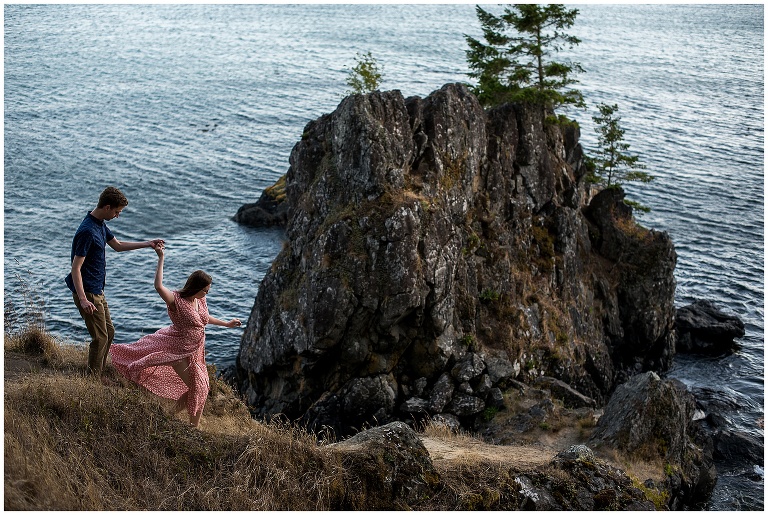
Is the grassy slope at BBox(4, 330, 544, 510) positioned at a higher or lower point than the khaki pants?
lower

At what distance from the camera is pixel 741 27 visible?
389 ft

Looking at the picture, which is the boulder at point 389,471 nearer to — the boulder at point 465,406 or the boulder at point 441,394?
the boulder at point 441,394

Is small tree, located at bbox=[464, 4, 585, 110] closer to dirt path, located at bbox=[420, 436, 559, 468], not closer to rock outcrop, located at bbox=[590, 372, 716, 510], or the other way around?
rock outcrop, located at bbox=[590, 372, 716, 510]

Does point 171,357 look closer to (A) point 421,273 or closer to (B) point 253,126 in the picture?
(A) point 421,273

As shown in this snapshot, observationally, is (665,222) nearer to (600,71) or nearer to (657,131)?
(657,131)

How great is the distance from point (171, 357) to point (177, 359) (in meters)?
0.12

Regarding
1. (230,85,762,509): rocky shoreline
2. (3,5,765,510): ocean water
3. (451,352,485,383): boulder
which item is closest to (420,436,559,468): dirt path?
(230,85,762,509): rocky shoreline

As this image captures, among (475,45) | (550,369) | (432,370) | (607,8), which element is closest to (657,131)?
(475,45)

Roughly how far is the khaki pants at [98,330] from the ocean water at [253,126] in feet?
66.6

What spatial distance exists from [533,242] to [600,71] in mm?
60411

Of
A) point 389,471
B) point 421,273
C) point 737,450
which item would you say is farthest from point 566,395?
point 389,471

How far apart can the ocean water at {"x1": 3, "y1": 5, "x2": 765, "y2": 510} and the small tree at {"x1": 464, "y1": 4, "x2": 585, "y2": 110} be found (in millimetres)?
18843

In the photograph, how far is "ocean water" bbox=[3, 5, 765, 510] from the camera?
47.7 metres

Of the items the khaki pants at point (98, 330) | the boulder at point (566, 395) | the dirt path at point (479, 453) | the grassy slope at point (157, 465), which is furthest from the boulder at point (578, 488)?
the boulder at point (566, 395)
